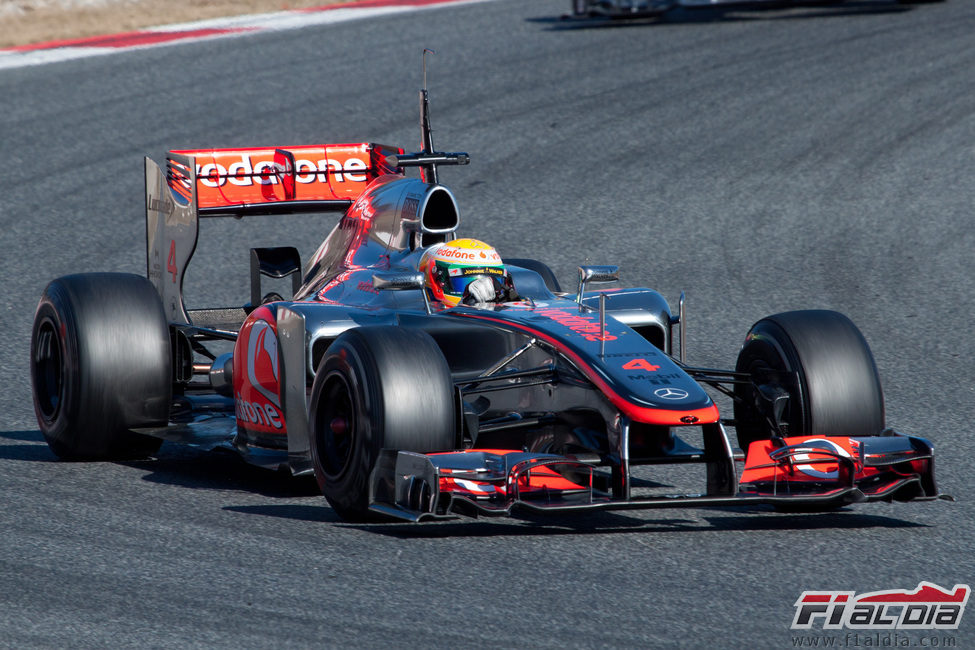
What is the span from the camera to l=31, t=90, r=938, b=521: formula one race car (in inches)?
234

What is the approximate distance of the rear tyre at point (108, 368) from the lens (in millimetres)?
7434

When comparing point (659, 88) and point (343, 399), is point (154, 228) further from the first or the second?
point (659, 88)

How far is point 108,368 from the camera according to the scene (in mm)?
7453

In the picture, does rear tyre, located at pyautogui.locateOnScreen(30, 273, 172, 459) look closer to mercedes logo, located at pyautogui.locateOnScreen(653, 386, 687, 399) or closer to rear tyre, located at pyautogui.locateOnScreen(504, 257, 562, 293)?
rear tyre, located at pyautogui.locateOnScreen(504, 257, 562, 293)

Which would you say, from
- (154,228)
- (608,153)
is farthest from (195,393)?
(608,153)

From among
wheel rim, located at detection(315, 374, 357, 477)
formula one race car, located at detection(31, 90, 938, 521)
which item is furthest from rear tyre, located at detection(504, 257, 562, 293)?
wheel rim, located at detection(315, 374, 357, 477)

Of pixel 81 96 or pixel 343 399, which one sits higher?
pixel 81 96

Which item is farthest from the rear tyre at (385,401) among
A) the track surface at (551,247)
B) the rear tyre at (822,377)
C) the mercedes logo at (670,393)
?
the rear tyre at (822,377)

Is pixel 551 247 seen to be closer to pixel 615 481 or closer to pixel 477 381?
pixel 477 381

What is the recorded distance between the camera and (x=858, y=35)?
21.7 m

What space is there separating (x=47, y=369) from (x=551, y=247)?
6794 mm

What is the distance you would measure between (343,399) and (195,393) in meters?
2.85

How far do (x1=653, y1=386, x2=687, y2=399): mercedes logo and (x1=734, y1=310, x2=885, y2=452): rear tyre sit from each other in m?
0.75

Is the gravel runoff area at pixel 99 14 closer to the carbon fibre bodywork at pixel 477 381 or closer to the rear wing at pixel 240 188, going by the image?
the rear wing at pixel 240 188
